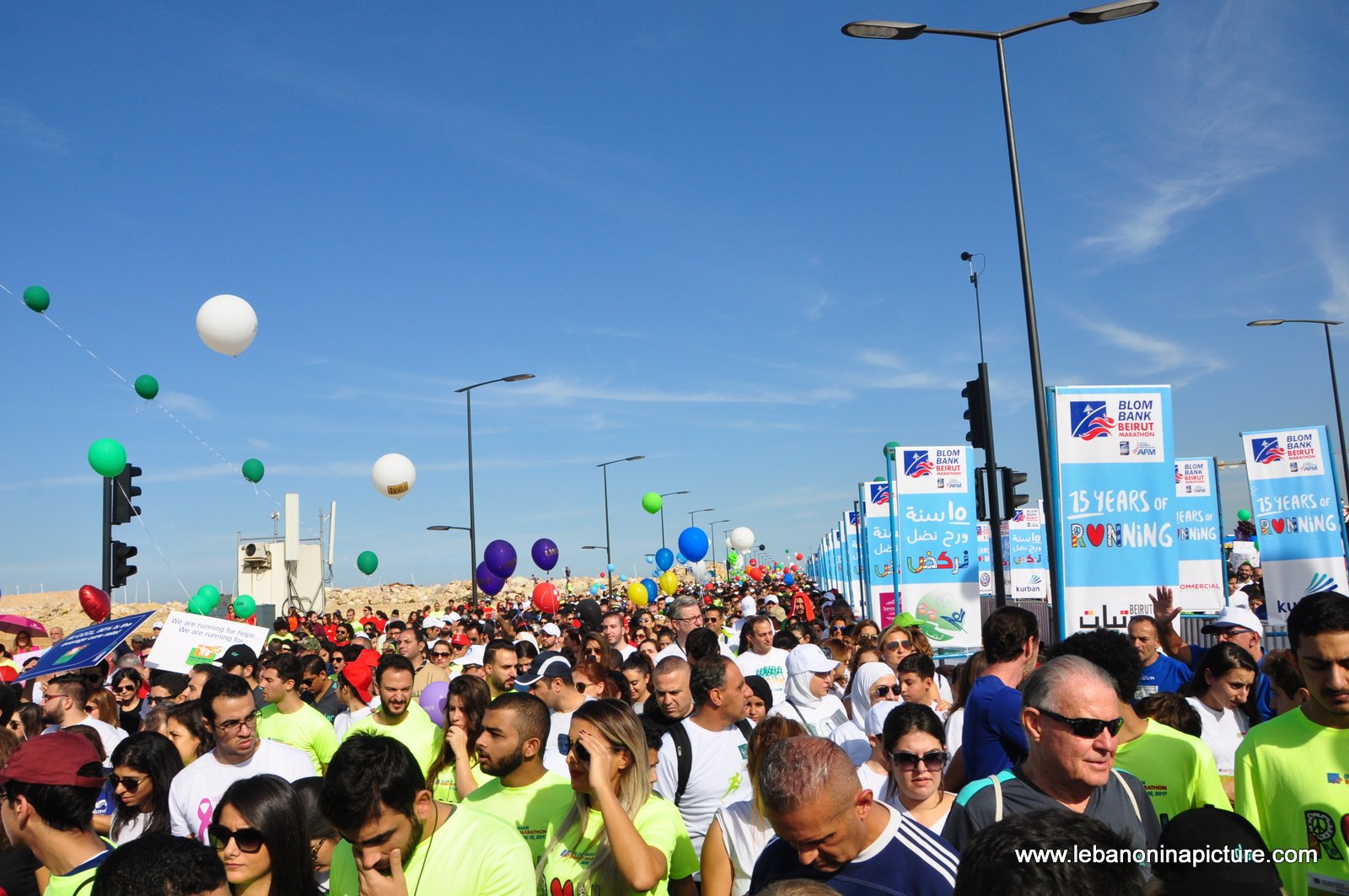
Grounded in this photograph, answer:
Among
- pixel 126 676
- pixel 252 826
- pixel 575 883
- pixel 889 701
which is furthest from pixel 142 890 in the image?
pixel 126 676

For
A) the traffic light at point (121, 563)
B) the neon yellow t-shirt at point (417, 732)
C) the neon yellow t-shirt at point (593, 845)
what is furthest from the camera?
the traffic light at point (121, 563)

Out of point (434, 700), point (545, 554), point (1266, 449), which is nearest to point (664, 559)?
point (545, 554)

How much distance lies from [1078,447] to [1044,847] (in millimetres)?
8426

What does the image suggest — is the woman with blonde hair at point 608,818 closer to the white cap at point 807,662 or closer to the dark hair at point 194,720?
the dark hair at point 194,720

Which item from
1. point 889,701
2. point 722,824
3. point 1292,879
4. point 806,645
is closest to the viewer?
point 1292,879

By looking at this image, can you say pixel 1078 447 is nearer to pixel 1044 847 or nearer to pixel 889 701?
pixel 889 701

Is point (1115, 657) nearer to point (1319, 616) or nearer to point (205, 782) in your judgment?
point (1319, 616)

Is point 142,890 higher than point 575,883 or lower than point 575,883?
higher

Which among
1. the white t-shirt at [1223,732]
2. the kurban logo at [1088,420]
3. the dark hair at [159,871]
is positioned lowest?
the white t-shirt at [1223,732]

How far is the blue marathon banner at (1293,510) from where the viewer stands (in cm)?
1412

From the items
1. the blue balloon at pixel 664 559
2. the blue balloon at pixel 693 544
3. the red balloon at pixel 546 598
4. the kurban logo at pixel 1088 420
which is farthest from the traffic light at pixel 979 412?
the blue balloon at pixel 664 559

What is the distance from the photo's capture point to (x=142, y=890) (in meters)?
2.79

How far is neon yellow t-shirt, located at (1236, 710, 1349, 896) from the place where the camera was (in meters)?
3.42

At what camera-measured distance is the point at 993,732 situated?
4.22 meters
